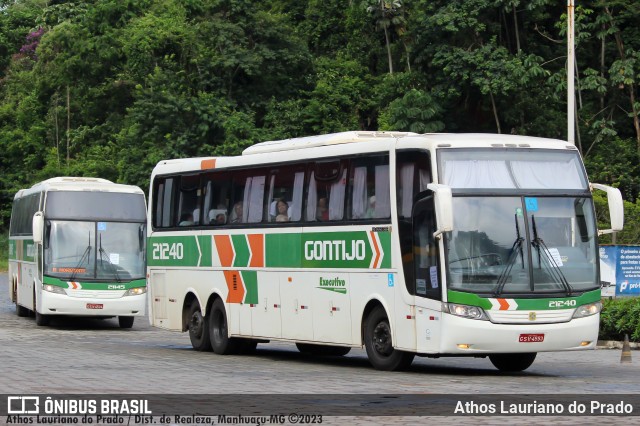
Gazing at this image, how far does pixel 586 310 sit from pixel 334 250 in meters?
4.06

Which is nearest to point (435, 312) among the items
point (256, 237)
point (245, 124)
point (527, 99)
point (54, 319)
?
point (256, 237)

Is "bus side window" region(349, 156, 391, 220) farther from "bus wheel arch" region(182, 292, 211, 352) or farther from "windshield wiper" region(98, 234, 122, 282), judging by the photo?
"windshield wiper" region(98, 234, 122, 282)

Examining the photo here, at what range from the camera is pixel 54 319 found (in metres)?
36.2

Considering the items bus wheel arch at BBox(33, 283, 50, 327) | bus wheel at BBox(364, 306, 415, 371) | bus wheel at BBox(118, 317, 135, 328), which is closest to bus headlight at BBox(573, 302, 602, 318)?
bus wheel at BBox(364, 306, 415, 371)

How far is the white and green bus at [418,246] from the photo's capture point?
17.8 metres

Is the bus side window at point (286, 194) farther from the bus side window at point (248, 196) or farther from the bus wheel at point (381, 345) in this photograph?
the bus wheel at point (381, 345)

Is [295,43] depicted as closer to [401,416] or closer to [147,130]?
[147,130]

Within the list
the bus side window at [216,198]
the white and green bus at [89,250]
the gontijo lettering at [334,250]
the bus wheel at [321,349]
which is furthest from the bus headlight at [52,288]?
the gontijo lettering at [334,250]

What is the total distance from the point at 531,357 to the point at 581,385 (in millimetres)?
3003

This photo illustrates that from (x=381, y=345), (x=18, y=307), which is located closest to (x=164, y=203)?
(x=381, y=345)

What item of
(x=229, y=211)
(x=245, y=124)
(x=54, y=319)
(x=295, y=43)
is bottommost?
(x=54, y=319)

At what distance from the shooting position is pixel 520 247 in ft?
58.7

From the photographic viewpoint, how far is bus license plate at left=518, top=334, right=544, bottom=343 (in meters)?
17.8

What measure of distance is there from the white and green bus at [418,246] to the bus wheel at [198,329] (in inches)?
50.2
